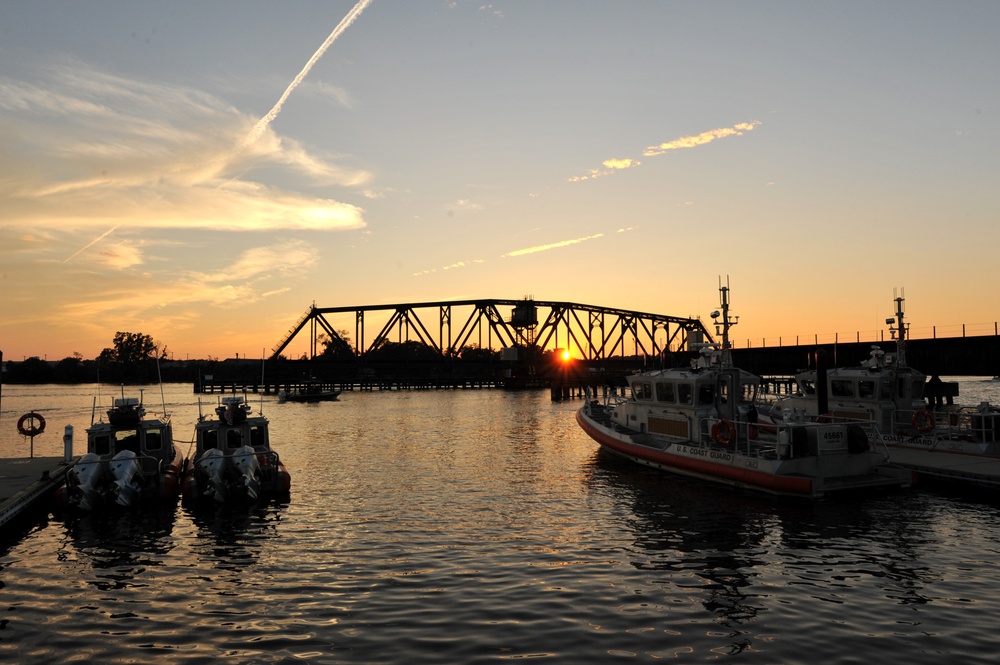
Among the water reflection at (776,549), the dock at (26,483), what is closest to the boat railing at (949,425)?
the water reflection at (776,549)

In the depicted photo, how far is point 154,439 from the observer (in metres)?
26.6

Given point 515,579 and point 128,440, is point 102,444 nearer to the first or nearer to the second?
point 128,440

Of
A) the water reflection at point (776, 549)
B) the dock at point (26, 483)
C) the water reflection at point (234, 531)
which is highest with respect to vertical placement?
the dock at point (26, 483)

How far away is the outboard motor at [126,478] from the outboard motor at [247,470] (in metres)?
3.20

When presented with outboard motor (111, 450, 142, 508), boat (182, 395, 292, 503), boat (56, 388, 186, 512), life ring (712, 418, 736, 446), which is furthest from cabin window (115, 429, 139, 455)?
life ring (712, 418, 736, 446)

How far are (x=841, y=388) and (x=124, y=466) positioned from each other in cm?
3065

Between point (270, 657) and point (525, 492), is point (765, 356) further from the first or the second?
point (270, 657)

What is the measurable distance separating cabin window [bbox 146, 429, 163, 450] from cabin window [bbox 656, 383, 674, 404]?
21.2 meters

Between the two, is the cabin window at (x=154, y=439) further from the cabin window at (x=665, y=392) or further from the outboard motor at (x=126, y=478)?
the cabin window at (x=665, y=392)

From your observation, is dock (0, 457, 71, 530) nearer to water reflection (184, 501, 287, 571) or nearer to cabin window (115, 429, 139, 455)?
cabin window (115, 429, 139, 455)

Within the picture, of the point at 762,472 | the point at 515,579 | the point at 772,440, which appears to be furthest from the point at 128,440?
the point at 772,440

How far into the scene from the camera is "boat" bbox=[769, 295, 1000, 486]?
86.5 ft

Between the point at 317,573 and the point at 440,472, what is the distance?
16771 millimetres

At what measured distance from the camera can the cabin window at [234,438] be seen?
85.9 feet
